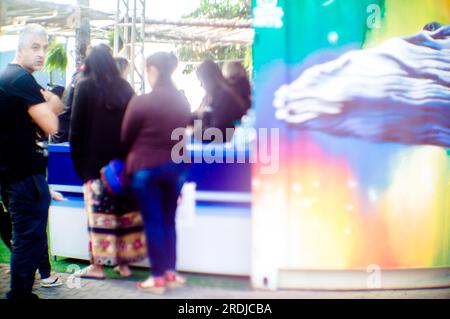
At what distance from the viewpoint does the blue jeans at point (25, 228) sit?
8.10ft

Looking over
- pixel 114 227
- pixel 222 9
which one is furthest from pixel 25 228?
pixel 222 9

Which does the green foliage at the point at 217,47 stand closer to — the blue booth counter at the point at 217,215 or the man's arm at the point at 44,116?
the blue booth counter at the point at 217,215

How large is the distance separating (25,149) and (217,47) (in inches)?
49.5

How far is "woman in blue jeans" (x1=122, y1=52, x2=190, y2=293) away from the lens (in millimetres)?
2213

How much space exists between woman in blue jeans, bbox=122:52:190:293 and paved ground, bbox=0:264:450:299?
0.49ft

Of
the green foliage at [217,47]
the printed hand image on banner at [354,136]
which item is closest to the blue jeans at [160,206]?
the printed hand image on banner at [354,136]

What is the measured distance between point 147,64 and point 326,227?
1.40 metres

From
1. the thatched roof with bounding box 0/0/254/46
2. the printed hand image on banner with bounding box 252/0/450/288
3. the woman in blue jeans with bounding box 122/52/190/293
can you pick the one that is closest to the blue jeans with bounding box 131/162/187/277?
the woman in blue jeans with bounding box 122/52/190/293

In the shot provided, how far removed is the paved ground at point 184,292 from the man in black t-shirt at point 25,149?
7.8 inches

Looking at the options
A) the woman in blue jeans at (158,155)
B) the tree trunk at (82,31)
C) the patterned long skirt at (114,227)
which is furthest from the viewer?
the tree trunk at (82,31)

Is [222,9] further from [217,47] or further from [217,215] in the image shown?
[217,215]
